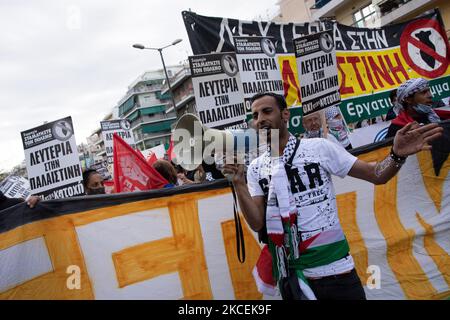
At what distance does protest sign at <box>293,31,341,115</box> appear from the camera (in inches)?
177

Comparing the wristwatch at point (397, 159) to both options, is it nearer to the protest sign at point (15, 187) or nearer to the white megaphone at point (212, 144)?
the white megaphone at point (212, 144)

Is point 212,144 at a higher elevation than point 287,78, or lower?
lower

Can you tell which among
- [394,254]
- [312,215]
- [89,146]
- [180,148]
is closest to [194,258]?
[180,148]

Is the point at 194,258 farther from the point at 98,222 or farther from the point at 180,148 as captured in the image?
the point at 180,148

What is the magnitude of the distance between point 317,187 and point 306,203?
0.33 feet

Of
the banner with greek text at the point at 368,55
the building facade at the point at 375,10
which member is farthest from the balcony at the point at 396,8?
the banner with greek text at the point at 368,55

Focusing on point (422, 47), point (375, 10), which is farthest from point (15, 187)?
point (375, 10)

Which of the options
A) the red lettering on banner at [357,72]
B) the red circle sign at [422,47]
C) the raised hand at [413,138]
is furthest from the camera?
the red circle sign at [422,47]

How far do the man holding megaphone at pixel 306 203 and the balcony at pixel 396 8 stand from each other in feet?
69.0

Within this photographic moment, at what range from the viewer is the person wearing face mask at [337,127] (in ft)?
16.7

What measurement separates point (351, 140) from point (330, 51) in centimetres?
164

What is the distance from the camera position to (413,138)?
1.87 m

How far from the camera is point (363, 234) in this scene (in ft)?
10.3

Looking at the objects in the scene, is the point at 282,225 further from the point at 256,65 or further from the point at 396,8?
the point at 396,8
